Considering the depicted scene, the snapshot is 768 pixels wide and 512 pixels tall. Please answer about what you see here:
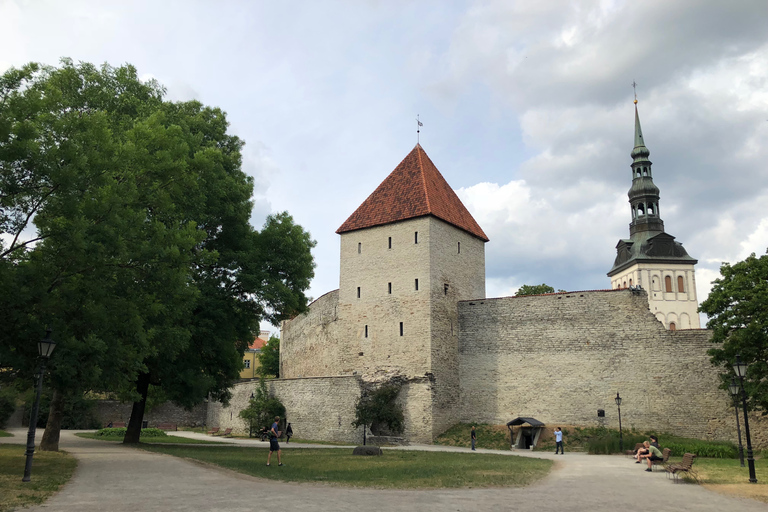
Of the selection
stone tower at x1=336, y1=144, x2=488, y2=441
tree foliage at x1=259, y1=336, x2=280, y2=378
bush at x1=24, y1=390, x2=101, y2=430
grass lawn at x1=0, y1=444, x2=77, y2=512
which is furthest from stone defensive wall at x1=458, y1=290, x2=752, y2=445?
tree foliage at x1=259, y1=336, x2=280, y2=378

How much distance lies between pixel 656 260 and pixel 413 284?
46598mm

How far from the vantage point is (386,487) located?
35.5 ft

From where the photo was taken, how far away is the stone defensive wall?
2519 centimetres

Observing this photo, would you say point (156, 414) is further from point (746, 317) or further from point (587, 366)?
point (746, 317)

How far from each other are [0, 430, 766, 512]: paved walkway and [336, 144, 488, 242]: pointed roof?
63.1 ft

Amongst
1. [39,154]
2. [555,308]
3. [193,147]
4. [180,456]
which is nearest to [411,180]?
[555,308]

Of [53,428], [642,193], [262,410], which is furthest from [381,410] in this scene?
[642,193]

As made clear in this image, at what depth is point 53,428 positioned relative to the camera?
1795 centimetres

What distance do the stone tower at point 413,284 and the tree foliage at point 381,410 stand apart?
546 millimetres

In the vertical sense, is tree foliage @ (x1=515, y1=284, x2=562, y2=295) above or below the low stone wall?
above

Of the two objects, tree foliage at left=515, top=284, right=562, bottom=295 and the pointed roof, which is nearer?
the pointed roof

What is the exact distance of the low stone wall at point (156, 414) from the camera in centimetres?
4309

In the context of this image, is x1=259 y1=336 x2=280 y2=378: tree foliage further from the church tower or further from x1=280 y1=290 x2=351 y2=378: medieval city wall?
the church tower

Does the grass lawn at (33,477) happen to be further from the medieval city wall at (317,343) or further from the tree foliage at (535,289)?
the tree foliage at (535,289)
